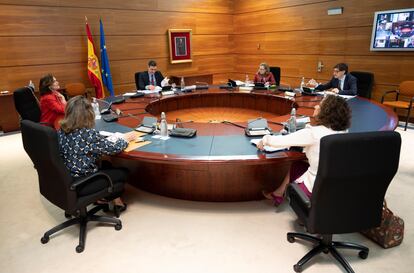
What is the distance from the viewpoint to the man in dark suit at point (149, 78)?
5.12m

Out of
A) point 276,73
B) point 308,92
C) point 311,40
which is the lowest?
point 308,92

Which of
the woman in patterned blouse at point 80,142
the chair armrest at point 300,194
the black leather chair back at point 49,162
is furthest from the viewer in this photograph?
the woman in patterned blouse at point 80,142

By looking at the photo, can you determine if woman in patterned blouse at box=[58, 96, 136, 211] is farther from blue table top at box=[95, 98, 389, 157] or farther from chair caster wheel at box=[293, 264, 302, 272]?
chair caster wheel at box=[293, 264, 302, 272]

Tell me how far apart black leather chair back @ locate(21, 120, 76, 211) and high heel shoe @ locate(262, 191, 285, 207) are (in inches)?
64.3

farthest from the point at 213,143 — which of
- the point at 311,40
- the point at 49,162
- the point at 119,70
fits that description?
the point at 311,40

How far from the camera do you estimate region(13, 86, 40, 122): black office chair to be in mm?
3357

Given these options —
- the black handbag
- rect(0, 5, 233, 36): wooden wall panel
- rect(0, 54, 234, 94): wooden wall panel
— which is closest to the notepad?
the black handbag

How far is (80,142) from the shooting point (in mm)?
2213

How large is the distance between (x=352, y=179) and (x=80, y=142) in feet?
6.07

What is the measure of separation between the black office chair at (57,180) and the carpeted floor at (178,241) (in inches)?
6.9

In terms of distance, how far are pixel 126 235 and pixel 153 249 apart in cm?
31

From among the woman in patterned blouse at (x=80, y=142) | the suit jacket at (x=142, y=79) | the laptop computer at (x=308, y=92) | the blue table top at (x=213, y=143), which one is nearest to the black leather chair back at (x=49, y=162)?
the woman in patterned blouse at (x=80, y=142)

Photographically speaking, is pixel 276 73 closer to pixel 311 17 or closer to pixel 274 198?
pixel 311 17

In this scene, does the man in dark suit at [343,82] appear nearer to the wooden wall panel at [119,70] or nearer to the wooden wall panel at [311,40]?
the wooden wall panel at [311,40]
